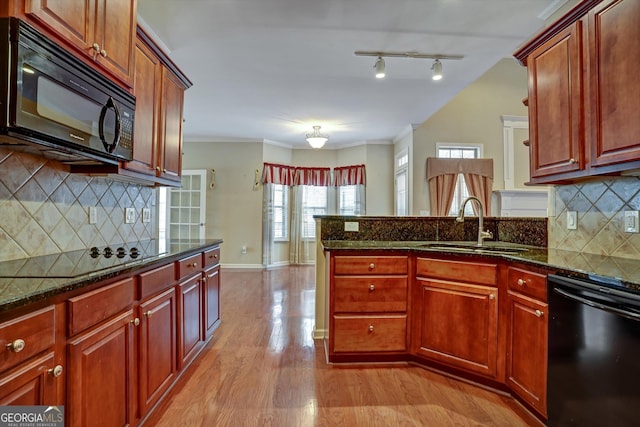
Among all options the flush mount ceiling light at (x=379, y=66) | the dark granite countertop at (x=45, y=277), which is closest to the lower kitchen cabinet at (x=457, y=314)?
the dark granite countertop at (x=45, y=277)

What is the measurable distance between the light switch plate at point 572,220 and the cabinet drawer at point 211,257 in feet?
8.50

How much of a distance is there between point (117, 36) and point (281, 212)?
5.27 meters

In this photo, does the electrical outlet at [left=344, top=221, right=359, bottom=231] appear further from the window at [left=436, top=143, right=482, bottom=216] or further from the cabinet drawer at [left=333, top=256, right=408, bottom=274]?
the window at [left=436, top=143, right=482, bottom=216]

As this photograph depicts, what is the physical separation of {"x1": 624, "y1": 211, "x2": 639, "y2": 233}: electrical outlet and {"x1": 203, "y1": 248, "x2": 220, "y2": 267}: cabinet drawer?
106 inches

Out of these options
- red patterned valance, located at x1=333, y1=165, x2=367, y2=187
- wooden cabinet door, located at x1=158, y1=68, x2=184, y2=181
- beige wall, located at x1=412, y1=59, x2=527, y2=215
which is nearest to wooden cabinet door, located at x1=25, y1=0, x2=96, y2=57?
wooden cabinet door, located at x1=158, y1=68, x2=184, y2=181

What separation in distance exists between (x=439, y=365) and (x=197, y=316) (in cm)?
178

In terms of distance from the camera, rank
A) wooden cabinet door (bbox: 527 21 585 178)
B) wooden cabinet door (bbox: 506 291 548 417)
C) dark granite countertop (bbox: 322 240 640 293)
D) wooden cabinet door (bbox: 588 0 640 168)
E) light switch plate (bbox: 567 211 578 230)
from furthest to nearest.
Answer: light switch plate (bbox: 567 211 578 230) < wooden cabinet door (bbox: 527 21 585 178) < wooden cabinet door (bbox: 506 291 548 417) < wooden cabinet door (bbox: 588 0 640 168) < dark granite countertop (bbox: 322 240 640 293)

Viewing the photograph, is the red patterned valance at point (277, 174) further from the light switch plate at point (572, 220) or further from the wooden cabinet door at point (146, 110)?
the light switch plate at point (572, 220)

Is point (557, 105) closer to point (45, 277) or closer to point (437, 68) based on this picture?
point (437, 68)

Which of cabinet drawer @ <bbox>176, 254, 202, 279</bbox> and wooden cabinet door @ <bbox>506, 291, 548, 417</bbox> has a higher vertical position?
cabinet drawer @ <bbox>176, 254, 202, 279</bbox>

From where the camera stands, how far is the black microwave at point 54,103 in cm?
105

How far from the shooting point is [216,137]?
6.32 meters

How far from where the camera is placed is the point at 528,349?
1736 mm

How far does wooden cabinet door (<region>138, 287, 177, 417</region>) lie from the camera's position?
5.11 feet
